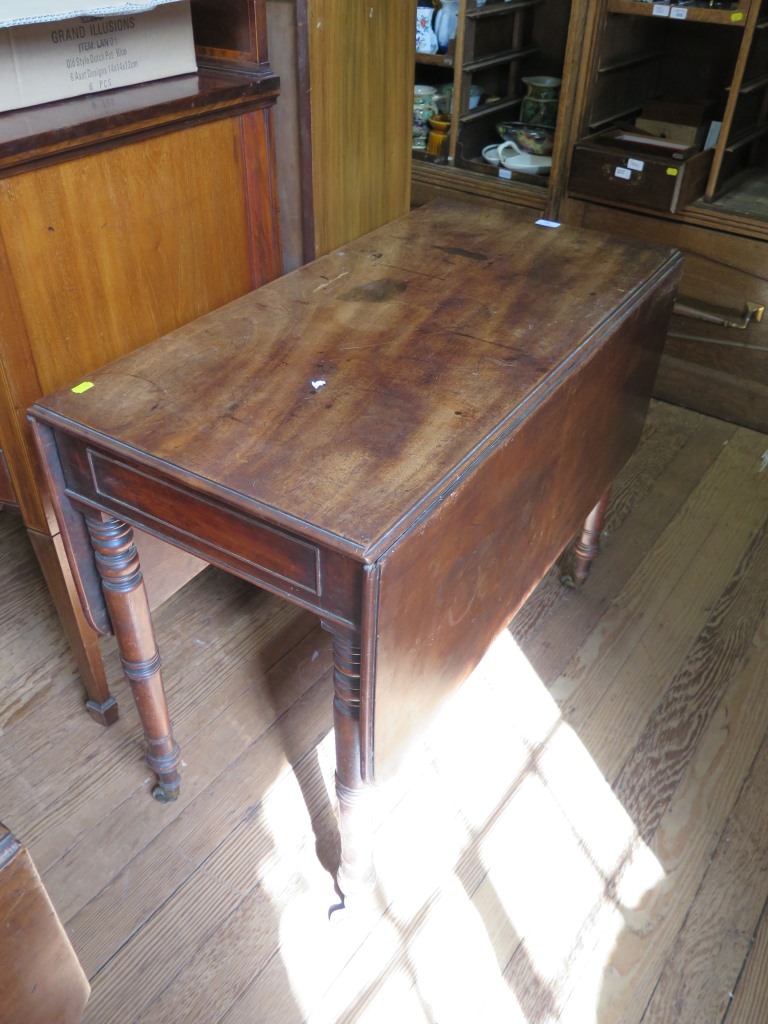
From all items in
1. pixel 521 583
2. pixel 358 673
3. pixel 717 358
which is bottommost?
pixel 717 358

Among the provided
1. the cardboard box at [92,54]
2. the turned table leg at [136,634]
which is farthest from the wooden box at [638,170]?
the turned table leg at [136,634]

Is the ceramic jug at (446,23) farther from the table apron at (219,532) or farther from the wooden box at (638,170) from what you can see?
the table apron at (219,532)

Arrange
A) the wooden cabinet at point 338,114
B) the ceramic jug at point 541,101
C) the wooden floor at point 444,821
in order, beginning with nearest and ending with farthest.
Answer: the wooden floor at point 444,821 → the wooden cabinet at point 338,114 → the ceramic jug at point 541,101

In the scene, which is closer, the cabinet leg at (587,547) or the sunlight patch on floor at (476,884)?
the sunlight patch on floor at (476,884)

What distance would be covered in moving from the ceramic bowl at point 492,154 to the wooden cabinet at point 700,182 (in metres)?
0.34

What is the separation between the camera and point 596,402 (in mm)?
1373

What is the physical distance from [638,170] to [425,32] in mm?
942

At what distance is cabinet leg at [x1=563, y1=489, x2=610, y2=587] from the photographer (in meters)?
1.85

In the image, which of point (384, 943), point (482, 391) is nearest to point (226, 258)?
point (482, 391)

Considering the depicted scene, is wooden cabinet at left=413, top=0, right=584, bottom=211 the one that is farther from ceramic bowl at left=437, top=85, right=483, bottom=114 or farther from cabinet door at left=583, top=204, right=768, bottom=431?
cabinet door at left=583, top=204, right=768, bottom=431

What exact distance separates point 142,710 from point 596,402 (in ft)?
2.90

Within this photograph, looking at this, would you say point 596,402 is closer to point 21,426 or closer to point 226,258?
point 226,258

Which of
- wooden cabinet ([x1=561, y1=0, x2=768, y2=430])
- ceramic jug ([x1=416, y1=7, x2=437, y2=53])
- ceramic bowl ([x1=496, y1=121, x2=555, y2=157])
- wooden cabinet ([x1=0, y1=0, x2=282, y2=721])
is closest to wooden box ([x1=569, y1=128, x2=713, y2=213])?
wooden cabinet ([x1=561, y1=0, x2=768, y2=430])

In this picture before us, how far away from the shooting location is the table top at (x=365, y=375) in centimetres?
97
